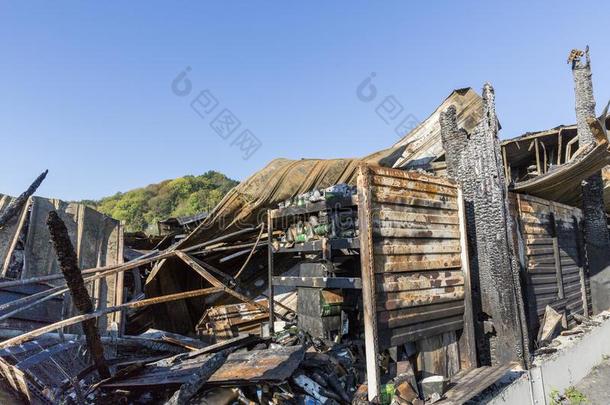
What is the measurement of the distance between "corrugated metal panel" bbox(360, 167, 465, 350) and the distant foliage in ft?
84.6

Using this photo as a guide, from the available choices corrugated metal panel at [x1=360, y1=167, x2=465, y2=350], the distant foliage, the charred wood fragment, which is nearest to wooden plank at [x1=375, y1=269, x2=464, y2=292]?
corrugated metal panel at [x1=360, y1=167, x2=465, y2=350]

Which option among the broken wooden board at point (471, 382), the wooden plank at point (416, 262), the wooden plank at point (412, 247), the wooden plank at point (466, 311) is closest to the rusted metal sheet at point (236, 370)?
the wooden plank at point (416, 262)

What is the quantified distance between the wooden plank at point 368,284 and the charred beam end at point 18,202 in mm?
5032

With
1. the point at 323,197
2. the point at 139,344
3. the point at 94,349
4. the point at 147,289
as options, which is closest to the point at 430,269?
the point at 323,197

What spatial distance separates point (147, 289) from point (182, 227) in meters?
1.55

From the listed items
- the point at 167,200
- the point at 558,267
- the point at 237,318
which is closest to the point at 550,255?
the point at 558,267

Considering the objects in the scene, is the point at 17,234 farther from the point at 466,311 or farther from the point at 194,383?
the point at 466,311

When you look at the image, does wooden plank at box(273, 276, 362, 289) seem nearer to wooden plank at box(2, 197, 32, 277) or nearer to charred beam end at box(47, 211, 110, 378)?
charred beam end at box(47, 211, 110, 378)

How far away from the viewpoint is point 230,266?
8000mm

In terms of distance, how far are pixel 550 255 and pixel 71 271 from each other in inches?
262

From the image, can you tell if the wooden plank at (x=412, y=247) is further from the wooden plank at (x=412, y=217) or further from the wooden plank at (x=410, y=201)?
the wooden plank at (x=410, y=201)

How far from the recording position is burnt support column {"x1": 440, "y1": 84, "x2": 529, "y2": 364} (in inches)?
179

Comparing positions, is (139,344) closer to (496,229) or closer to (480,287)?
(480,287)

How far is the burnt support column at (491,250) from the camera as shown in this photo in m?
4.54
